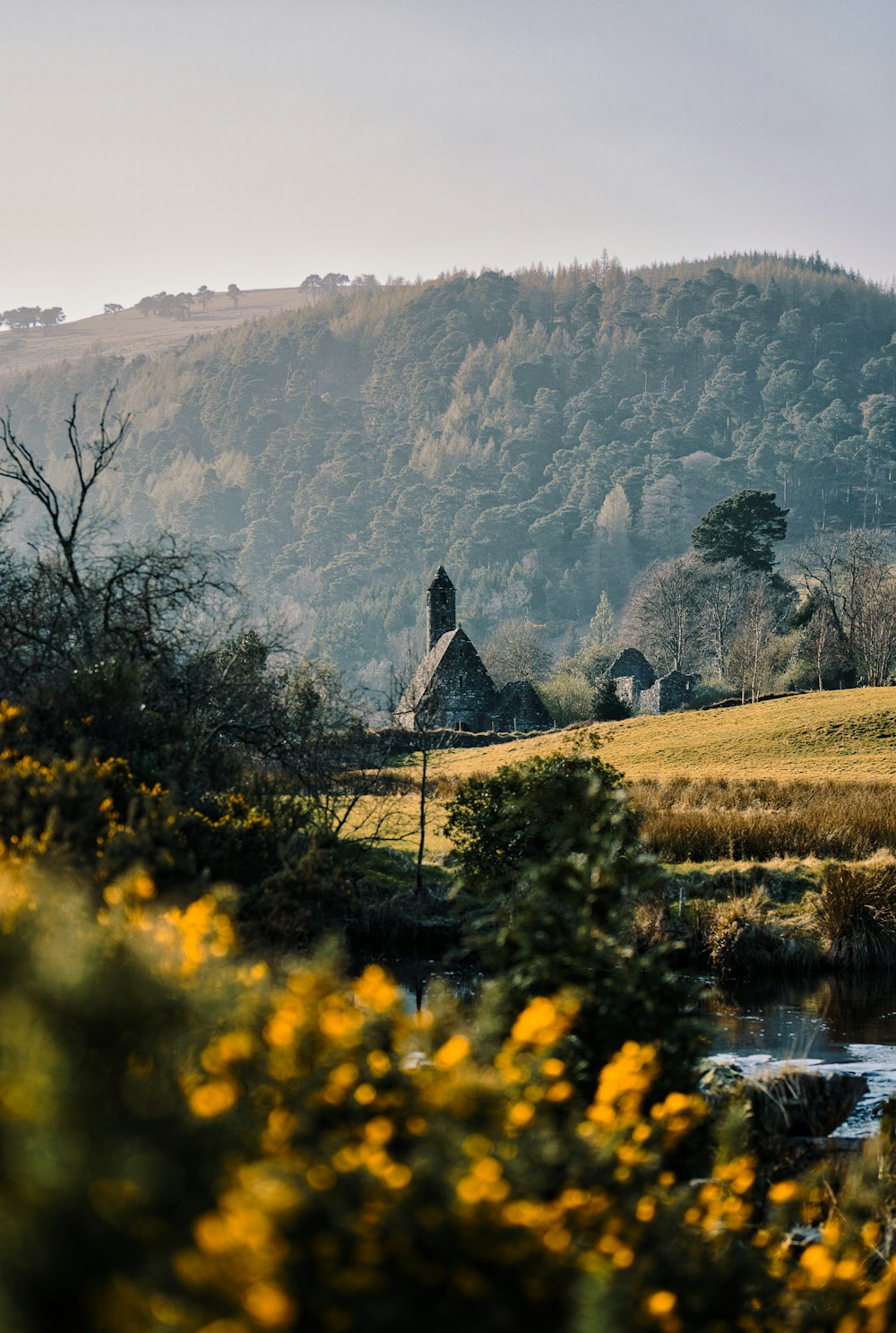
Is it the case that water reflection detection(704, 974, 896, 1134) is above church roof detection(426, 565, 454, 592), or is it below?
below

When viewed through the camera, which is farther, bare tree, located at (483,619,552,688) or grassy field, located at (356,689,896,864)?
bare tree, located at (483,619,552,688)

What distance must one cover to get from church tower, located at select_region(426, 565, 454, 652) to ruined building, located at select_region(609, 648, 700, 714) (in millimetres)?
10195

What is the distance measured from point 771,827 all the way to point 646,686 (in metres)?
56.1

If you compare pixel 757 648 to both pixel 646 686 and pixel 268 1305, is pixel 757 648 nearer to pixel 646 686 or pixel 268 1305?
pixel 646 686

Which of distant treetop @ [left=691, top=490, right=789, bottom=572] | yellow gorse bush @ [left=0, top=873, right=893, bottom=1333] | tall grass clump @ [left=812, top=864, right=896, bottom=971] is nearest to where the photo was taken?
yellow gorse bush @ [left=0, top=873, right=893, bottom=1333]

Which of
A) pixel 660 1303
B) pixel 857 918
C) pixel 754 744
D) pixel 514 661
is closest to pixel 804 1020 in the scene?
pixel 857 918

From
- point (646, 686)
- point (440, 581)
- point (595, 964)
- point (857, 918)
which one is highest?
point (440, 581)

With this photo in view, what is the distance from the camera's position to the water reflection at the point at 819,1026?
459 inches

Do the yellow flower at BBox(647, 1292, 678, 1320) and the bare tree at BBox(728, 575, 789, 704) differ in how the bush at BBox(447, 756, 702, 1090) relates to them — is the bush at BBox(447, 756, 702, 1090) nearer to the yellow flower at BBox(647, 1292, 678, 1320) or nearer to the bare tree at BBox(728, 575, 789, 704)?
the yellow flower at BBox(647, 1292, 678, 1320)

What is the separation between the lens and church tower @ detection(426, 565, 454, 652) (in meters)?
71.7

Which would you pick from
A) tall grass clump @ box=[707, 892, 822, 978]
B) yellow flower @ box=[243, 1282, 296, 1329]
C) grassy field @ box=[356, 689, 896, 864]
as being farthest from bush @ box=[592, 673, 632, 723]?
yellow flower @ box=[243, 1282, 296, 1329]

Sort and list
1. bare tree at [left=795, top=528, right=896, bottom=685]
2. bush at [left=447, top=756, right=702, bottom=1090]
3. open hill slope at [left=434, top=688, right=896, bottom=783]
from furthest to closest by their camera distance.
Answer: bare tree at [left=795, top=528, right=896, bottom=685] → open hill slope at [left=434, top=688, right=896, bottom=783] → bush at [left=447, top=756, right=702, bottom=1090]

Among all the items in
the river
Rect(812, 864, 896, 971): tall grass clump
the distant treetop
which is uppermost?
the distant treetop

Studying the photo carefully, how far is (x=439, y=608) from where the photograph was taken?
71.9 meters
